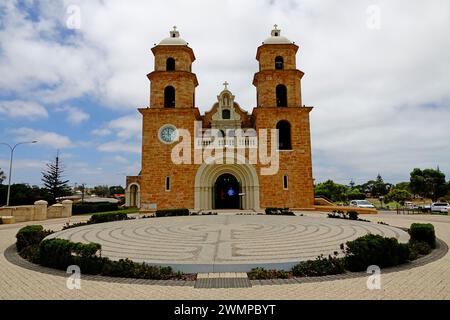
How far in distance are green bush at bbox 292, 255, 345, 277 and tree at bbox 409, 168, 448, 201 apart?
5447 cm

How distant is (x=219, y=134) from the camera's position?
27.0 meters

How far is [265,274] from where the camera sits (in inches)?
261

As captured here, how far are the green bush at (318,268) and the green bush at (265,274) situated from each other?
295mm

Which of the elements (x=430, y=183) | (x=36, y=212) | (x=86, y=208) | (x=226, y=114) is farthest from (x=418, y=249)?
(x=430, y=183)

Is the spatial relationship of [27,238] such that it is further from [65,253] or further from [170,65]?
[170,65]

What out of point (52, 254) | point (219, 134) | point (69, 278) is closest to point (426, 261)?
point (69, 278)

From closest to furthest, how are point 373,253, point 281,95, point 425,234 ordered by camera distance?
1. point 373,253
2. point 425,234
3. point 281,95

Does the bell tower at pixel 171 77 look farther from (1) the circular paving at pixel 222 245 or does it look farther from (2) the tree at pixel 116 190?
(2) the tree at pixel 116 190

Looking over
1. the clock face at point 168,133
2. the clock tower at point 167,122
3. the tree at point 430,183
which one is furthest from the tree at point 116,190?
the tree at point 430,183

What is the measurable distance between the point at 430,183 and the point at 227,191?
4303 centimetres

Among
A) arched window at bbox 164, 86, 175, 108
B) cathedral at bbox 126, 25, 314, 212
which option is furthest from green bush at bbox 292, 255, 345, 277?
arched window at bbox 164, 86, 175, 108
